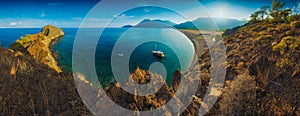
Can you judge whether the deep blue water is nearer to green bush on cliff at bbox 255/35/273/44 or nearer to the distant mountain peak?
the distant mountain peak

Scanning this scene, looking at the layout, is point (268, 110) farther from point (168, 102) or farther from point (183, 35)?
point (183, 35)

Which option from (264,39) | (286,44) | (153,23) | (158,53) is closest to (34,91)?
(153,23)

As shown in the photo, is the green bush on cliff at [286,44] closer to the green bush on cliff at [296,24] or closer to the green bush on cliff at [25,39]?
the green bush on cliff at [296,24]

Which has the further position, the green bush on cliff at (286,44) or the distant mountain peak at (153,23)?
the green bush on cliff at (286,44)

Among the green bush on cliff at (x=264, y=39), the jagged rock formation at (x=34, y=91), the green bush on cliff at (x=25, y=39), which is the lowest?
the jagged rock formation at (x=34, y=91)

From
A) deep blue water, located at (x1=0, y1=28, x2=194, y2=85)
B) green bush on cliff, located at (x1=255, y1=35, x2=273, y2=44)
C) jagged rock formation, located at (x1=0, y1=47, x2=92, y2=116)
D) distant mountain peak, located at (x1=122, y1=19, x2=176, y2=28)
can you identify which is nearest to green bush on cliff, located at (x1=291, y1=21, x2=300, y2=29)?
green bush on cliff, located at (x1=255, y1=35, x2=273, y2=44)

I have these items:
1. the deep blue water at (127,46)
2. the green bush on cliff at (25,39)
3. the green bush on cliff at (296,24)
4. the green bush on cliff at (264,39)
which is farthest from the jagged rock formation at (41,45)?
the green bush on cliff at (296,24)
